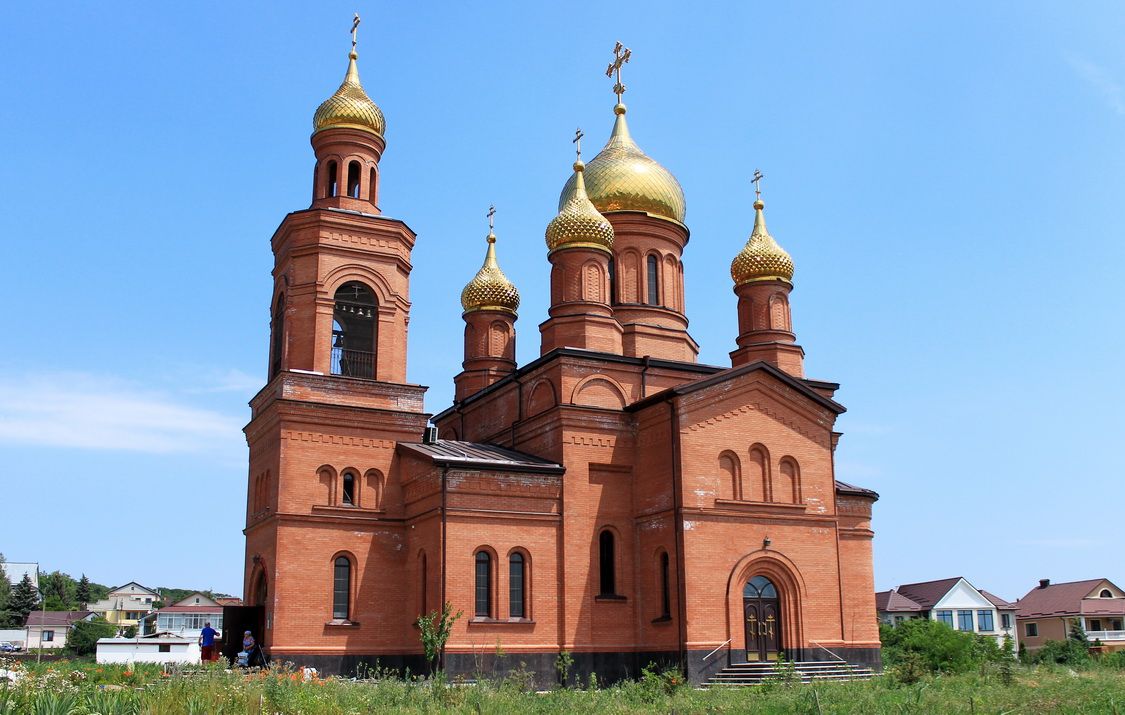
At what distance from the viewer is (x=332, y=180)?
23.5m

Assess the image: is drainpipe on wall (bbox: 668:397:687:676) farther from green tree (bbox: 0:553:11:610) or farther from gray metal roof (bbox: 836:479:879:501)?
green tree (bbox: 0:553:11:610)

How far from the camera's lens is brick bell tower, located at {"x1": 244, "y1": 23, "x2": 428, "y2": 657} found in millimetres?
20719

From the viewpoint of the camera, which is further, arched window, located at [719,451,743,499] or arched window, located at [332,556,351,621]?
arched window, located at [719,451,743,499]

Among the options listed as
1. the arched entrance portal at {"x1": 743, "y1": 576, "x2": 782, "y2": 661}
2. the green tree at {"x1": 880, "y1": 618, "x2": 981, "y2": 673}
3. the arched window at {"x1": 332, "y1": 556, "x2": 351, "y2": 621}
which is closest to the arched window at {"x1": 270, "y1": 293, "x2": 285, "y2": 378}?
the arched window at {"x1": 332, "y1": 556, "x2": 351, "y2": 621}

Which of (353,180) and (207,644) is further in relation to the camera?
(353,180)

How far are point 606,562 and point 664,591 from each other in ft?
4.65

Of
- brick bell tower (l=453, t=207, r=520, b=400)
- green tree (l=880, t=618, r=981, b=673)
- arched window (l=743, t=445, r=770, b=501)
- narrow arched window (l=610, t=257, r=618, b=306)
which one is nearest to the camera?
arched window (l=743, t=445, r=770, b=501)

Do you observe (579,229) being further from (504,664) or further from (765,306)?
(504,664)

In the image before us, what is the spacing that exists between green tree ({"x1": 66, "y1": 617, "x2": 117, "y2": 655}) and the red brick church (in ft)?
88.6

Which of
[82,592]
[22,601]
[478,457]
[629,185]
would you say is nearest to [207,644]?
[478,457]

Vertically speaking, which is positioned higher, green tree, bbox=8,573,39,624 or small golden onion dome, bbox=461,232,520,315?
small golden onion dome, bbox=461,232,520,315

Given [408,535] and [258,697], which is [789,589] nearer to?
[408,535]

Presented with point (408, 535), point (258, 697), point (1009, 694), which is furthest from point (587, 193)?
point (258, 697)

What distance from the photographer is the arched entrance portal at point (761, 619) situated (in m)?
20.9
